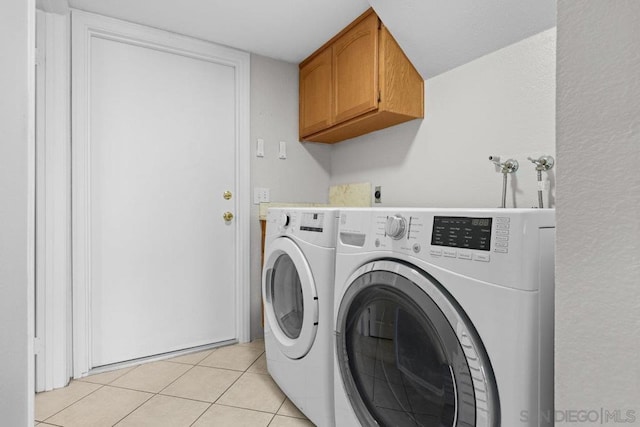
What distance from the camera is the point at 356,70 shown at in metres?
2.03

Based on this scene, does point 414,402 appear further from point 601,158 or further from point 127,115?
point 127,115

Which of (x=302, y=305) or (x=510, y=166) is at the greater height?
(x=510, y=166)

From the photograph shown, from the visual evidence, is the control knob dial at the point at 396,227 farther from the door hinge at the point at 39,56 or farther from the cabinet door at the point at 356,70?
the door hinge at the point at 39,56

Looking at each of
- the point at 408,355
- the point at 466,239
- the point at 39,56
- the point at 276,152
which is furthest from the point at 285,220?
the point at 39,56

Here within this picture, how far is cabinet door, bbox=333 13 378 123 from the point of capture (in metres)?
1.90

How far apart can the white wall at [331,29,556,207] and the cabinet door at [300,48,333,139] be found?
0.40 meters

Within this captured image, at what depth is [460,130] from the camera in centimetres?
177

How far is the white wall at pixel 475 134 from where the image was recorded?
4.70ft

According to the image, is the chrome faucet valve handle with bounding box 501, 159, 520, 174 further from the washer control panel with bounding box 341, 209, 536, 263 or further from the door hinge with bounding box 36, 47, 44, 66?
the door hinge with bounding box 36, 47, 44, 66

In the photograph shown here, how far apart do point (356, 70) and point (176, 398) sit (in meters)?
2.03

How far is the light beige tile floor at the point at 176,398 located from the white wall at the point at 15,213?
79 centimetres

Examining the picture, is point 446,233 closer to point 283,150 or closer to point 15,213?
point 15,213

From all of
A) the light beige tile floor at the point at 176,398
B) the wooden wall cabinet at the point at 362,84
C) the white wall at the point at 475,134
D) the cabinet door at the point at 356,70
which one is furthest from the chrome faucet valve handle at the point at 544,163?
the light beige tile floor at the point at 176,398

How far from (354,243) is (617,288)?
31.9 inches
